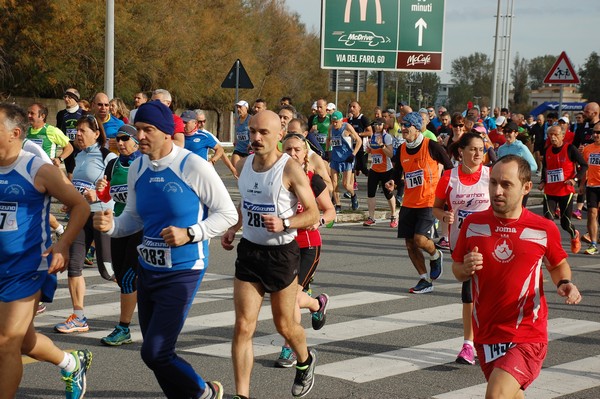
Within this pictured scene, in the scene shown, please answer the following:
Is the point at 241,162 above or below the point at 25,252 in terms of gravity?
above

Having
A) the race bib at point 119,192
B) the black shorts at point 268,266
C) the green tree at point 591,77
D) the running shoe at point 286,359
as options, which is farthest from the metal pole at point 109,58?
the green tree at point 591,77

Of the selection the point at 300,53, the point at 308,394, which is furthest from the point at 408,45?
the point at 300,53

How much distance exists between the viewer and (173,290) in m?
5.43

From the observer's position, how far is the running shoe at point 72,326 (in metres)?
8.09

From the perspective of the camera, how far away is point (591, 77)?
110750 mm

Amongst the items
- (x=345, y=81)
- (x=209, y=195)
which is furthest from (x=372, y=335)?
(x=345, y=81)

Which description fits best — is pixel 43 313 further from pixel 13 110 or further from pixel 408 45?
pixel 408 45

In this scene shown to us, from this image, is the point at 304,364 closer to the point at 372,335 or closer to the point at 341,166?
the point at 372,335

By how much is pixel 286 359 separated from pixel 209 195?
217 centimetres

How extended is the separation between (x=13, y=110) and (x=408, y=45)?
2093 cm

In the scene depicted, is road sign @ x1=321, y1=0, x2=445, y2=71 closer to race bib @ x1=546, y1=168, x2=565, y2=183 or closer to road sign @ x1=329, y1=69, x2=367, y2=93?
road sign @ x1=329, y1=69, x2=367, y2=93

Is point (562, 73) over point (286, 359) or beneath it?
over

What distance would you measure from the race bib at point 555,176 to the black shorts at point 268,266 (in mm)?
9048

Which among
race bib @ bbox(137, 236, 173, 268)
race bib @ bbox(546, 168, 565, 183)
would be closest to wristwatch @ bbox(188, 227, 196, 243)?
race bib @ bbox(137, 236, 173, 268)
